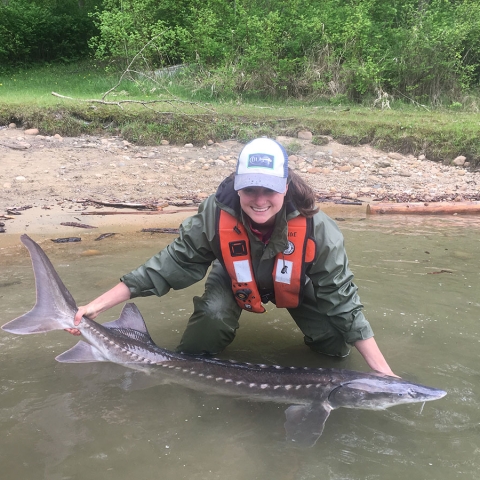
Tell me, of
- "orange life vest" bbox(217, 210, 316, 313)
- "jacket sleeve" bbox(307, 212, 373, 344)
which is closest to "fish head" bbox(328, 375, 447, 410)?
"jacket sleeve" bbox(307, 212, 373, 344)

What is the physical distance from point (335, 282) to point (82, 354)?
1228mm

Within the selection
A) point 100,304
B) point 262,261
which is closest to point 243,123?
point 262,261

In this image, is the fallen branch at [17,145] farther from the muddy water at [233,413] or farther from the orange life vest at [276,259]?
the orange life vest at [276,259]

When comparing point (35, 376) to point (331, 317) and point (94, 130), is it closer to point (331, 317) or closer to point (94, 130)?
point (331, 317)

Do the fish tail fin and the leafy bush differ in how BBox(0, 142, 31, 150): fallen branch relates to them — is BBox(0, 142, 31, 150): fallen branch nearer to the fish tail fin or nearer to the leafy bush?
the fish tail fin

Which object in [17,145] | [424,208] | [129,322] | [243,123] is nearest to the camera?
[129,322]

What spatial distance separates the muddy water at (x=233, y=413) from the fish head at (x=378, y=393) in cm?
10

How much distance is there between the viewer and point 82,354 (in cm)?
267

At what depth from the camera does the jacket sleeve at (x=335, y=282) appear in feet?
8.29

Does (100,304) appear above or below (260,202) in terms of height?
below

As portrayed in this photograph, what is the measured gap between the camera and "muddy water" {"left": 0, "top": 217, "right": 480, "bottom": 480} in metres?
2.19

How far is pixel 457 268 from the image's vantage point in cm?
461

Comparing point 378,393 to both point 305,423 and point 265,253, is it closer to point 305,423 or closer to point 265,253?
point 305,423

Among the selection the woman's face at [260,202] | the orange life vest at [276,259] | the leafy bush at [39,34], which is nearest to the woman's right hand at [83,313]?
the orange life vest at [276,259]
